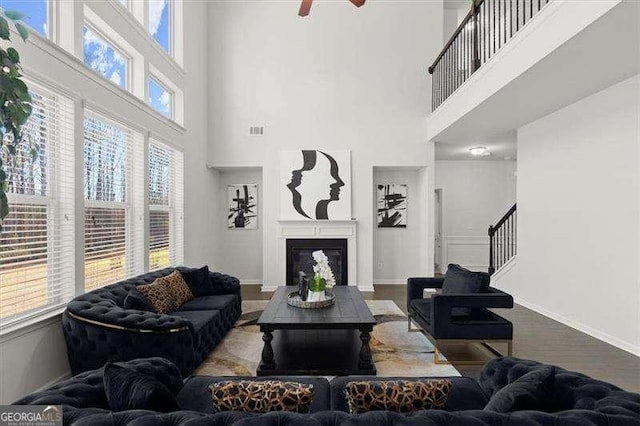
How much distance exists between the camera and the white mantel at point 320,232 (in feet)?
22.1

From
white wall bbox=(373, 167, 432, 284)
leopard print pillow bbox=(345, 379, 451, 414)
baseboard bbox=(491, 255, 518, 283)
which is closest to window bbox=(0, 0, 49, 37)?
leopard print pillow bbox=(345, 379, 451, 414)

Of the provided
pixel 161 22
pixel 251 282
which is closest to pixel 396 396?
pixel 161 22

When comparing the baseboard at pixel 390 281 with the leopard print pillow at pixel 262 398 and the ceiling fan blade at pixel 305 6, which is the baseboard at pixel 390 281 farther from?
the leopard print pillow at pixel 262 398

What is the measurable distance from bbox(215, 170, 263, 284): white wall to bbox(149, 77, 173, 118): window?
2.00 metres

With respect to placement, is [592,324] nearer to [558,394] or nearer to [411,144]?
[558,394]

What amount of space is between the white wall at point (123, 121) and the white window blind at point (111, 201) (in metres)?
0.24

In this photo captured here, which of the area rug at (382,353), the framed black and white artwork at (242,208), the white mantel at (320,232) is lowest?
the area rug at (382,353)

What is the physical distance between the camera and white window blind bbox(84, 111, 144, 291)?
3.55 metres

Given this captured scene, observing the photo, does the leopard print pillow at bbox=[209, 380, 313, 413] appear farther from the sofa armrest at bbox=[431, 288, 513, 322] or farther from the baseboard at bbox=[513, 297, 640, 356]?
the baseboard at bbox=[513, 297, 640, 356]

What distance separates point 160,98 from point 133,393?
499 cm

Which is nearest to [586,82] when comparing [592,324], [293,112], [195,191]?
[592,324]

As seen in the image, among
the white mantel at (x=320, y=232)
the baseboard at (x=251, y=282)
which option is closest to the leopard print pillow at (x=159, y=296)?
the white mantel at (x=320, y=232)

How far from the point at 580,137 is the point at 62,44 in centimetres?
600

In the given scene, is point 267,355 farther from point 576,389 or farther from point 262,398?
point 576,389
